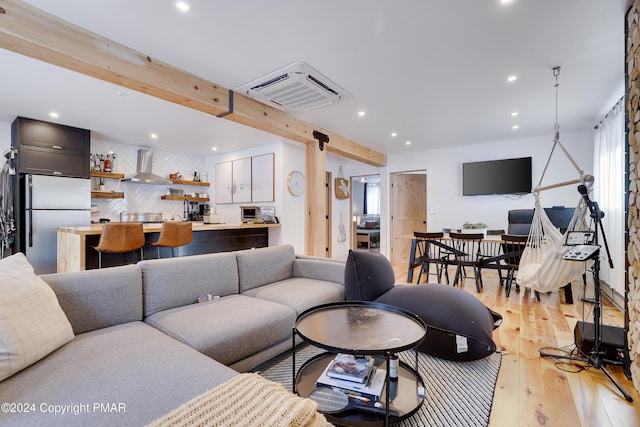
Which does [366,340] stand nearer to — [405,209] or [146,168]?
[146,168]

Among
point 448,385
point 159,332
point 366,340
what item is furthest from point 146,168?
point 448,385

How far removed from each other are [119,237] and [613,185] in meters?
5.70

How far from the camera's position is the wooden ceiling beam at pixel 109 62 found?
182 cm

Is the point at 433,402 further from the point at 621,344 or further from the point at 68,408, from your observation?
the point at 68,408

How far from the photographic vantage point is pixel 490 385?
1.82 meters

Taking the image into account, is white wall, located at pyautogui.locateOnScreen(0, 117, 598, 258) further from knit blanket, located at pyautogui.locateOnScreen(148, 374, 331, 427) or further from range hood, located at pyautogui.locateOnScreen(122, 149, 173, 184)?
knit blanket, located at pyautogui.locateOnScreen(148, 374, 331, 427)

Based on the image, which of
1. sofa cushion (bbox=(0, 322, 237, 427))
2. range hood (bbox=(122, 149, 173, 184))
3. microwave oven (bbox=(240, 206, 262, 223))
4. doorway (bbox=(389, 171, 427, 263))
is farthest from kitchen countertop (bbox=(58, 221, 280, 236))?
doorway (bbox=(389, 171, 427, 263))

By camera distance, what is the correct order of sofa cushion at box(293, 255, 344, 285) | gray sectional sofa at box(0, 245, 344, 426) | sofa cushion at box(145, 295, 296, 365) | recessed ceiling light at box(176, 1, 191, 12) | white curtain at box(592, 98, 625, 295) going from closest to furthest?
gray sectional sofa at box(0, 245, 344, 426)
sofa cushion at box(145, 295, 296, 365)
recessed ceiling light at box(176, 1, 191, 12)
sofa cushion at box(293, 255, 344, 285)
white curtain at box(592, 98, 625, 295)

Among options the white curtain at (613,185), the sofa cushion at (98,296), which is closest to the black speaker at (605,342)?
the white curtain at (613,185)

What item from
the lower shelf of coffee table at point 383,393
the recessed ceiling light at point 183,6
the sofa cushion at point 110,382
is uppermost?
the recessed ceiling light at point 183,6

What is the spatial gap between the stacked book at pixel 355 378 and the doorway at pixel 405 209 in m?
5.15

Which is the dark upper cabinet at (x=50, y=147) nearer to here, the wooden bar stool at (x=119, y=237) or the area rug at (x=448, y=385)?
the wooden bar stool at (x=119, y=237)

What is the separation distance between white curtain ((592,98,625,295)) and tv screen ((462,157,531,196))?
1.06 meters

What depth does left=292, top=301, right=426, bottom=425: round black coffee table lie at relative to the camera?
134 centimetres
